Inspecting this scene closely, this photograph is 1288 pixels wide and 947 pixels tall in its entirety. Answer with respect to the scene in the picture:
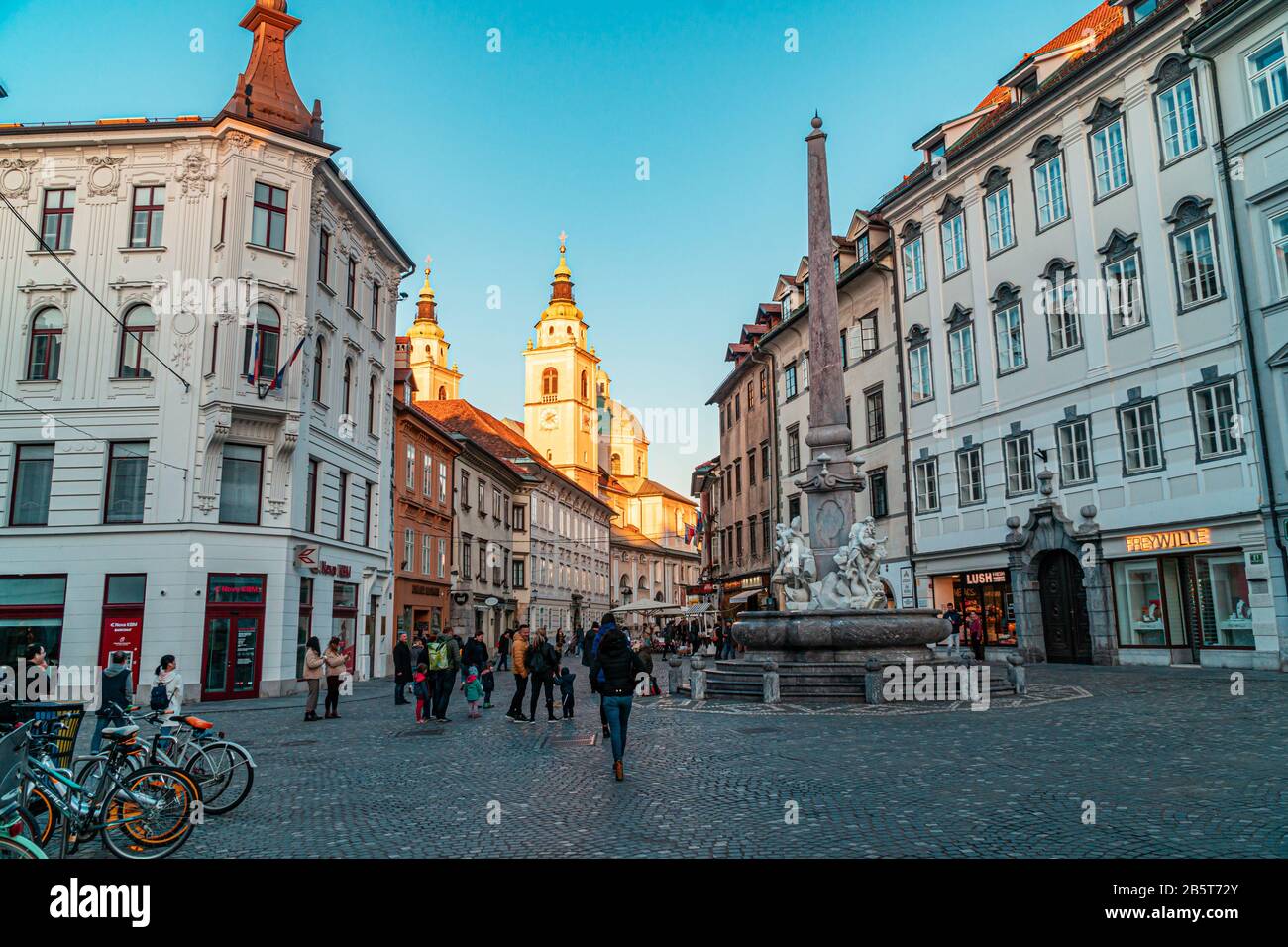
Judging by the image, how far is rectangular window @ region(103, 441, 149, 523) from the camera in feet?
75.8

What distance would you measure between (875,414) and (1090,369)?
11.4 m

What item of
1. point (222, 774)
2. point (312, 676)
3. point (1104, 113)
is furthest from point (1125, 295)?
point (222, 774)

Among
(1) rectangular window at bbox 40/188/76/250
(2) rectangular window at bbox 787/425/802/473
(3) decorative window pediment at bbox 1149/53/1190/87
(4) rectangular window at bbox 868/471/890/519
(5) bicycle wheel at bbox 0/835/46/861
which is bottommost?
(5) bicycle wheel at bbox 0/835/46/861

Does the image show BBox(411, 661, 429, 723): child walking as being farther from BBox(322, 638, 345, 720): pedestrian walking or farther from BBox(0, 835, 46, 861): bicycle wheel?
BBox(0, 835, 46, 861): bicycle wheel

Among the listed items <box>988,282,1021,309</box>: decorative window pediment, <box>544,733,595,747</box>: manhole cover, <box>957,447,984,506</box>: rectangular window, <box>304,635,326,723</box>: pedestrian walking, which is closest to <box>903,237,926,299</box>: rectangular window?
<box>988,282,1021,309</box>: decorative window pediment

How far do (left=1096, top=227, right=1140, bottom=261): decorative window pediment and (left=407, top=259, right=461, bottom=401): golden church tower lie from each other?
78293 mm

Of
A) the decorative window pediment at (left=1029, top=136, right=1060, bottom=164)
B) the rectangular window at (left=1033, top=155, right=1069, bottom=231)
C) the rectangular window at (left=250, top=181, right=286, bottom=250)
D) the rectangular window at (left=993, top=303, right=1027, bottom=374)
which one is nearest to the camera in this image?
the rectangular window at (left=250, top=181, right=286, bottom=250)

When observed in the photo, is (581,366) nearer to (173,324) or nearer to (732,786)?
(173,324)

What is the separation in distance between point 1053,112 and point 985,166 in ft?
10.3

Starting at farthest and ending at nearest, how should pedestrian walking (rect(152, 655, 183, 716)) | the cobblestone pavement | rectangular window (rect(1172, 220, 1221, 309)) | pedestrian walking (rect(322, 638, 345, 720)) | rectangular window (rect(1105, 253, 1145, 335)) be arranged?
rectangular window (rect(1105, 253, 1145, 335))
rectangular window (rect(1172, 220, 1221, 309))
pedestrian walking (rect(322, 638, 345, 720))
pedestrian walking (rect(152, 655, 183, 716))
the cobblestone pavement

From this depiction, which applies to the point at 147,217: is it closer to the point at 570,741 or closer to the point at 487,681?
the point at 487,681

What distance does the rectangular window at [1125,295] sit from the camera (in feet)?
78.0
